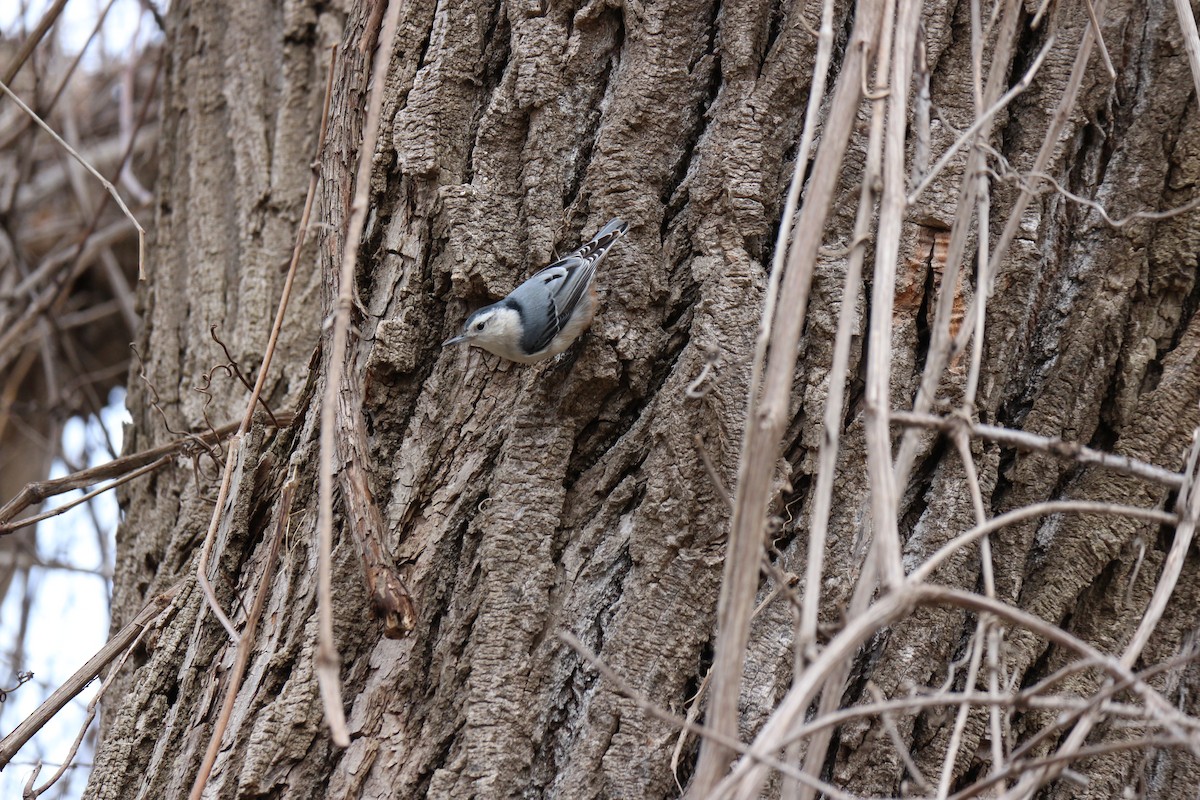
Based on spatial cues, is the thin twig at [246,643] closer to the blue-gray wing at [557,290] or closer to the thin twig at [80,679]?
the thin twig at [80,679]

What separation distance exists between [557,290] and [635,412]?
45 cm

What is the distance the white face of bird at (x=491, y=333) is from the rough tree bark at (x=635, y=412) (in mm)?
37

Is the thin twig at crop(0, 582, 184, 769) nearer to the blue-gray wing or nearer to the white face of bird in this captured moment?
the white face of bird

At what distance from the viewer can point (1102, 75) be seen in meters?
1.94

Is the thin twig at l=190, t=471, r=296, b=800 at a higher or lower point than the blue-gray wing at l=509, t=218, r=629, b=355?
lower

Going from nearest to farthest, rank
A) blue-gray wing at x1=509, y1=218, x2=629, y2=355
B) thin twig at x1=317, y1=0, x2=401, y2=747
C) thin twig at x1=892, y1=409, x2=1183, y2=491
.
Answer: thin twig at x1=317, y1=0, x2=401, y2=747 < thin twig at x1=892, y1=409, x2=1183, y2=491 < blue-gray wing at x1=509, y1=218, x2=629, y2=355

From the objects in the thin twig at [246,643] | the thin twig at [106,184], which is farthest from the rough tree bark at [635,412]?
the thin twig at [106,184]

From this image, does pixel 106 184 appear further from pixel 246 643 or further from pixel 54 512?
pixel 246 643

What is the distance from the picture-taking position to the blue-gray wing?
2021 mm

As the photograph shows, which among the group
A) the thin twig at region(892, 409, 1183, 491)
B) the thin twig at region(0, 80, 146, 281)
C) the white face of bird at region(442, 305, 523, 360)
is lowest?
the thin twig at region(892, 409, 1183, 491)

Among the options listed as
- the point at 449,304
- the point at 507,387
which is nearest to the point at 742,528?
the point at 507,387

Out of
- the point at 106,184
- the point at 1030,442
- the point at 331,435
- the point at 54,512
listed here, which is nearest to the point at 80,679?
the point at 54,512

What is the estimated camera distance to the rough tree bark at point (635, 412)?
1.79 m

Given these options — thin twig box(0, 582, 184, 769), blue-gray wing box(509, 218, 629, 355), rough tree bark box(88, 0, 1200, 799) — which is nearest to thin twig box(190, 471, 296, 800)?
rough tree bark box(88, 0, 1200, 799)
